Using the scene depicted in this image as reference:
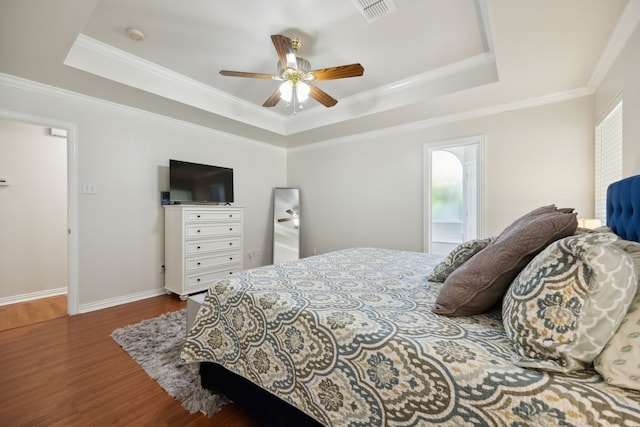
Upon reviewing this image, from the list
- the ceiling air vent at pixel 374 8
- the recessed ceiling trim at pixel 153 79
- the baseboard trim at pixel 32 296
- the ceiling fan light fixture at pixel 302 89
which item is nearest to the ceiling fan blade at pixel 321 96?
the ceiling fan light fixture at pixel 302 89

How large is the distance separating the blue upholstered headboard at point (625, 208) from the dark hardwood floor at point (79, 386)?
7.41 ft

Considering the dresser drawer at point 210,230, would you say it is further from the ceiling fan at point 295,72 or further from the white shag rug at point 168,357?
the ceiling fan at point 295,72

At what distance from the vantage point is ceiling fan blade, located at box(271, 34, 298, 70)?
2.00m

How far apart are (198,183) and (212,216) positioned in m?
0.52

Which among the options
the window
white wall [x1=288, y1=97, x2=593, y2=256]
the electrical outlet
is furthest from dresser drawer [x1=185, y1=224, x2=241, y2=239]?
the window

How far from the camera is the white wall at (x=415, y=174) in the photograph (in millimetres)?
2859

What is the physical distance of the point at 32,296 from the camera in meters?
3.36

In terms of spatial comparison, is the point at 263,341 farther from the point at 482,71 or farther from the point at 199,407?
the point at 482,71

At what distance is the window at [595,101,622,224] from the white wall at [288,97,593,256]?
11 cm

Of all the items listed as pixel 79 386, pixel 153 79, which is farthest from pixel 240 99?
pixel 79 386

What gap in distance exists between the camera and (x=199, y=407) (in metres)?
1.48

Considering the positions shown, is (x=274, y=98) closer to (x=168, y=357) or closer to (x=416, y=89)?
(x=416, y=89)

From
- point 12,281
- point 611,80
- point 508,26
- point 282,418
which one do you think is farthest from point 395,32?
point 12,281

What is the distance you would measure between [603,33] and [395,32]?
4.73 feet
